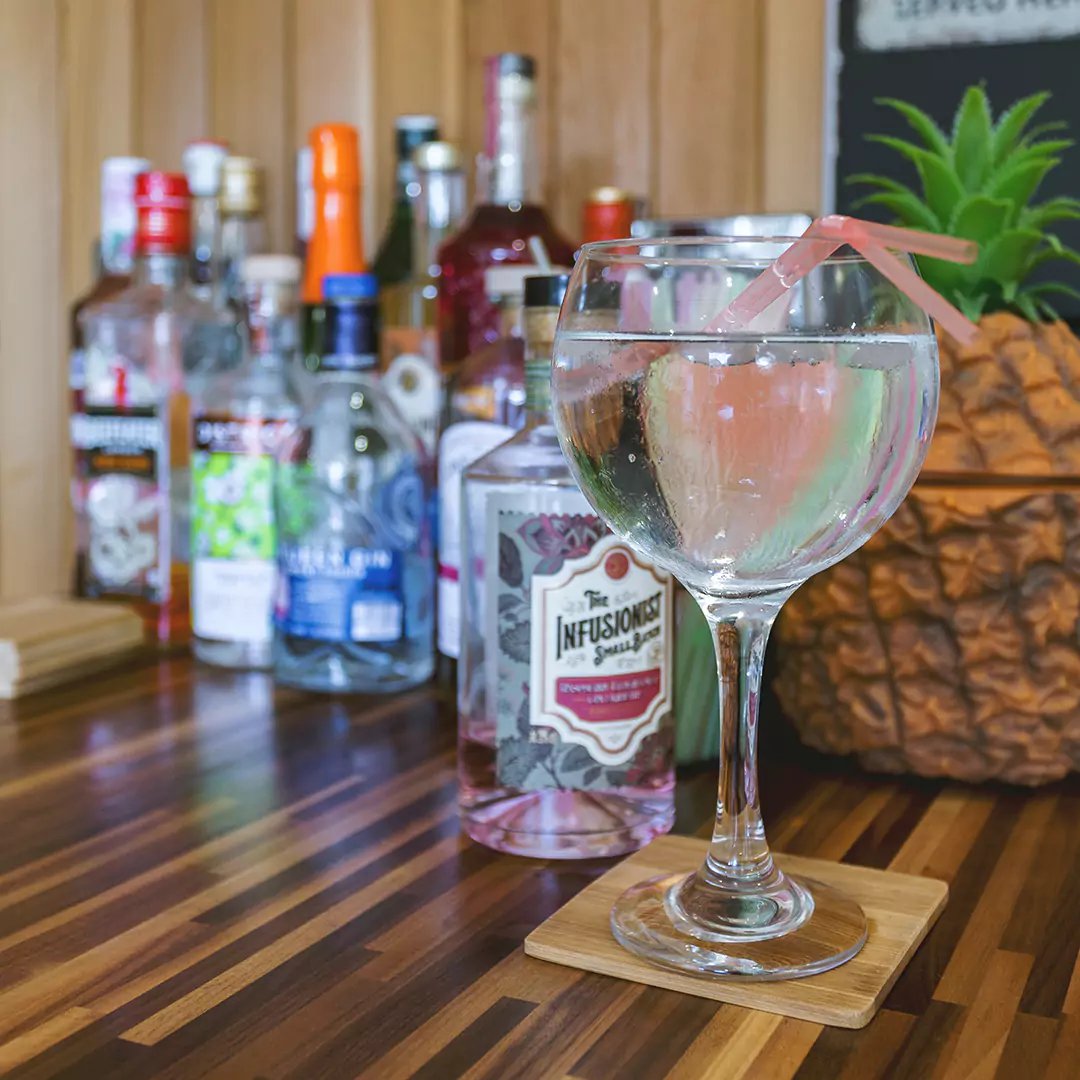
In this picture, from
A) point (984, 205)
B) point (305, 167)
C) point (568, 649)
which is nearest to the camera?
point (568, 649)

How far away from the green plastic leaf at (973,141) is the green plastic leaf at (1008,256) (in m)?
0.05

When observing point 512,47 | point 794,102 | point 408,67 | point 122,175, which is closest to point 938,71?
point 794,102

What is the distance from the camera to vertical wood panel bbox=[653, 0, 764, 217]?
1.20 metres

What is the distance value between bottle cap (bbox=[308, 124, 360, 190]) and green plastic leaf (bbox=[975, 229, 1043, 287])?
0.54m

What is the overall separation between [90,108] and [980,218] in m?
0.93

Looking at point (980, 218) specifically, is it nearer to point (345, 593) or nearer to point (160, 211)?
point (345, 593)

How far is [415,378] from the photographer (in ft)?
3.81

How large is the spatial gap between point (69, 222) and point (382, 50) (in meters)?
0.35

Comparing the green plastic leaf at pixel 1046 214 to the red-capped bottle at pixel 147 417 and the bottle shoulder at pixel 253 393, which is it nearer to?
the bottle shoulder at pixel 253 393

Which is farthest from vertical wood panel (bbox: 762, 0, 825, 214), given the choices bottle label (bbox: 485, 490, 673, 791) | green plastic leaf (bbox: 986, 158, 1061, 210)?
bottle label (bbox: 485, 490, 673, 791)

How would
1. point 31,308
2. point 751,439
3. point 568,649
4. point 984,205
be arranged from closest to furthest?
point 751,439, point 568,649, point 984,205, point 31,308

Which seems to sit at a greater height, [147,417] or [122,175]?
[122,175]

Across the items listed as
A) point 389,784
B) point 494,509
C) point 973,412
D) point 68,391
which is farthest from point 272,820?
point 68,391

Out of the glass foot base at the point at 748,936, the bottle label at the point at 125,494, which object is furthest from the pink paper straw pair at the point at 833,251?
the bottle label at the point at 125,494
